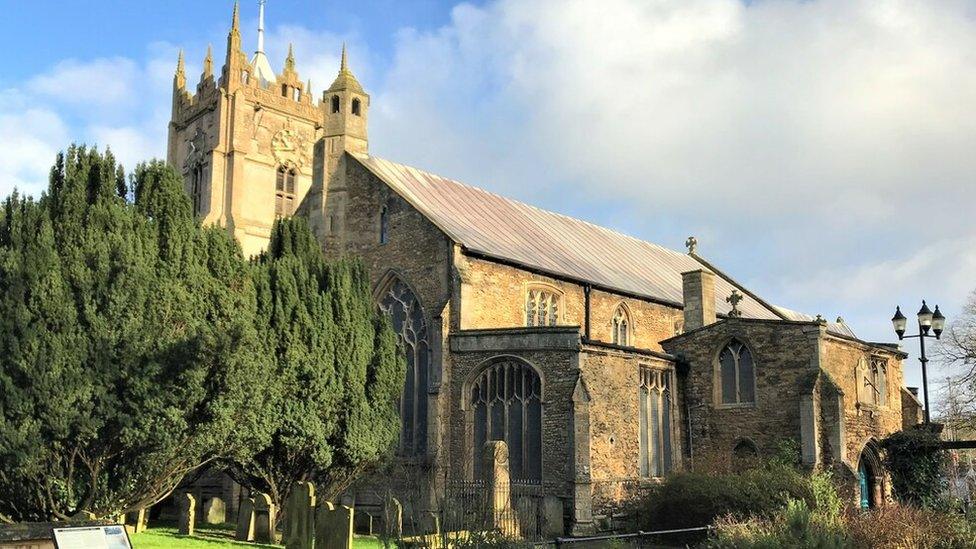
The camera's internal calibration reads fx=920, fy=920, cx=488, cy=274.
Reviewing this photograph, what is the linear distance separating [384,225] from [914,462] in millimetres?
17591

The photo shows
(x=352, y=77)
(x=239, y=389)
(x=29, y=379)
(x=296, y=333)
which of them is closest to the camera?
(x=29, y=379)

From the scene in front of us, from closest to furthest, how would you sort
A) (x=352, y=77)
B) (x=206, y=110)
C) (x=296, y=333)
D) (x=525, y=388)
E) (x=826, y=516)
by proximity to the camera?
(x=826, y=516) → (x=296, y=333) → (x=525, y=388) → (x=352, y=77) → (x=206, y=110)

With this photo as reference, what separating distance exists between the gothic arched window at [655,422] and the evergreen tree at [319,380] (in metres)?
7.27

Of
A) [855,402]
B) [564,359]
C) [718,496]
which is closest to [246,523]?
[564,359]

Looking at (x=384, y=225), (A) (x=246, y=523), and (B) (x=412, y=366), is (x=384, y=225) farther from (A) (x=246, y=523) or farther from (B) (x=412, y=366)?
(A) (x=246, y=523)

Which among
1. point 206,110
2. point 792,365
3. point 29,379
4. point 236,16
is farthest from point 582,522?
point 236,16

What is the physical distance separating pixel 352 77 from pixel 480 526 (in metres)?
22.4

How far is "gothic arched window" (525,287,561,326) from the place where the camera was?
29.4 meters

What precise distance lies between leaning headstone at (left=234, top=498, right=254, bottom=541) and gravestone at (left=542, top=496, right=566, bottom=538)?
6893 millimetres

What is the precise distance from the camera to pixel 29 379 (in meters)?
16.8

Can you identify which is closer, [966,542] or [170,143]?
[966,542]

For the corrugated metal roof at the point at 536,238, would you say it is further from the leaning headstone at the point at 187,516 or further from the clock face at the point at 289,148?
the clock face at the point at 289,148

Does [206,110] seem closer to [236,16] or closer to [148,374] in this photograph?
[236,16]

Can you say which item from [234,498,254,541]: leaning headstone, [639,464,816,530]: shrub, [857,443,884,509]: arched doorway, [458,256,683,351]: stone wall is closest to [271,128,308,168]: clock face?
[458,256,683,351]: stone wall
